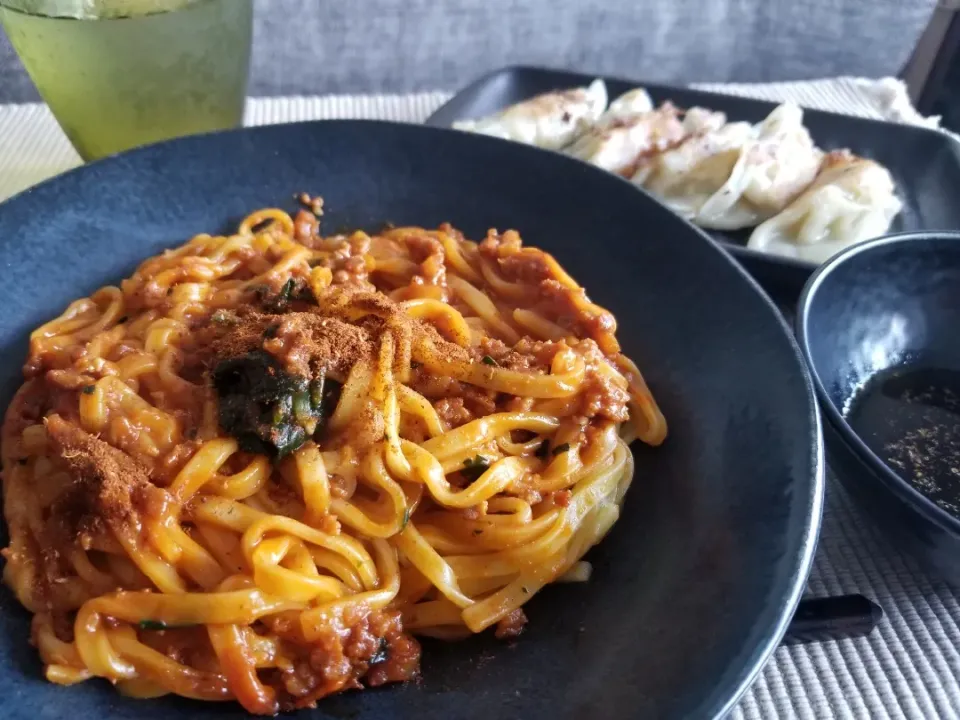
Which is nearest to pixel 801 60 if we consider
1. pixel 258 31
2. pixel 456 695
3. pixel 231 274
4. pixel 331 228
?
pixel 258 31

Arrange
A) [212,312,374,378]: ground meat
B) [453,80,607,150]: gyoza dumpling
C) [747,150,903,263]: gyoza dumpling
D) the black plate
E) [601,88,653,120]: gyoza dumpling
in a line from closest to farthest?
the black plate
[212,312,374,378]: ground meat
[747,150,903,263]: gyoza dumpling
[453,80,607,150]: gyoza dumpling
[601,88,653,120]: gyoza dumpling

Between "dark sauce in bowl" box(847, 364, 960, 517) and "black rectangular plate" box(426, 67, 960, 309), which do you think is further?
"black rectangular plate" box(426, 67, 960, 309)

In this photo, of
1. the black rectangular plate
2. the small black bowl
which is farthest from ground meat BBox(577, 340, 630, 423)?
the black rectangular plate

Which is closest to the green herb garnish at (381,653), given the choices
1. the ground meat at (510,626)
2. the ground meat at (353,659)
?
the ground meat at (353,659)

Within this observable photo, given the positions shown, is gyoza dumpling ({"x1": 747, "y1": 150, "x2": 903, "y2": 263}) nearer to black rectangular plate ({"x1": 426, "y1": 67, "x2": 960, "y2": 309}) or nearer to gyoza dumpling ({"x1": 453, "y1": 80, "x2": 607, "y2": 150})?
black rectangular plate ({"x1": 426, "y1": 67, "x2": 960, "y2": 309})

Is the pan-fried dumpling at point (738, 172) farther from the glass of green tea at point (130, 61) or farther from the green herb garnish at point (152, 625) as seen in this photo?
the green herb garnish at point (152, 625)

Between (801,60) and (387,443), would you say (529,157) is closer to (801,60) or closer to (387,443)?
(387,443)
